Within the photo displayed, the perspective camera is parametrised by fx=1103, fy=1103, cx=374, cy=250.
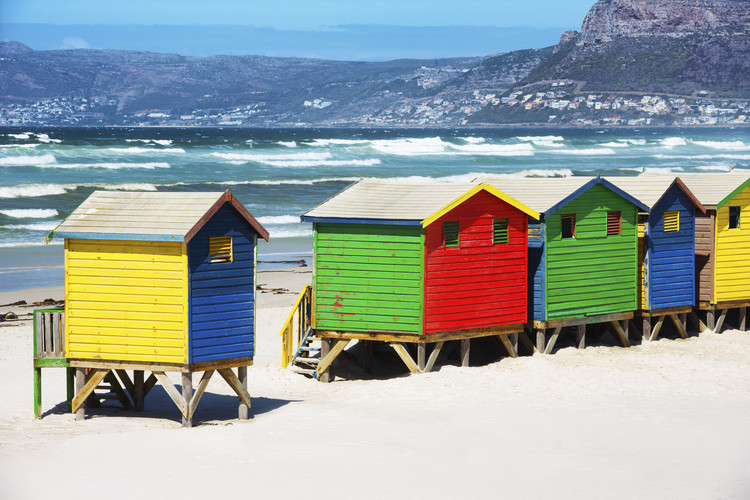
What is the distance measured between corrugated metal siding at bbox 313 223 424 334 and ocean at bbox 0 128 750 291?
1387 centimetres

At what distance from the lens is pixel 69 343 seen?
15789mm

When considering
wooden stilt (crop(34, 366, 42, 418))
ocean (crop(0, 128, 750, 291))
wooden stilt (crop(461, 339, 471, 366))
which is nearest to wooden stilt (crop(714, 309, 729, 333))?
wooden stilt (crop(461, 339, 471, 366))

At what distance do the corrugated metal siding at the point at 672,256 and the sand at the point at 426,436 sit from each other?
158cm

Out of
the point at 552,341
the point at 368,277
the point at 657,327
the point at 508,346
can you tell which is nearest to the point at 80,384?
the point at 368,277

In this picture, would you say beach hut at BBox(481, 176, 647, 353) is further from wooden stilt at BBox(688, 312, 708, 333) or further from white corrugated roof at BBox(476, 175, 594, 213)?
wooden stilt at BBox(688, 312, 708, 333)

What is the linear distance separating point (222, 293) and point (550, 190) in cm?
766

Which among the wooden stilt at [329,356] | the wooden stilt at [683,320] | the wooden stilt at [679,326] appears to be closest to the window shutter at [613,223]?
the wooden stilt at [679,326]

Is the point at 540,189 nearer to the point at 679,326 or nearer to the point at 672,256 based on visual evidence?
the point at 672,256

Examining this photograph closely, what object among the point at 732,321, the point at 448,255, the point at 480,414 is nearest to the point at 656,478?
the point at 480,414

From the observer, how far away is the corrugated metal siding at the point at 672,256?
21.8 m

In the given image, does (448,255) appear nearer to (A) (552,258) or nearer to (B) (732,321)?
(A) (552,258)

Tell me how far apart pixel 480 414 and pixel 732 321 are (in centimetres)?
1008

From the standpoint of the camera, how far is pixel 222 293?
15.5 metres

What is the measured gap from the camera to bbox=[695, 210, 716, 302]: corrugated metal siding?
22.4 m
